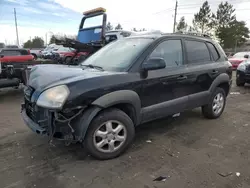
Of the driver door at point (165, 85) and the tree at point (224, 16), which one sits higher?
the tree at point (224, 16)

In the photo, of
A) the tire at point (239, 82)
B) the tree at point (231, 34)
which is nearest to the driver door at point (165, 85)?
the tire at point (239, 82)

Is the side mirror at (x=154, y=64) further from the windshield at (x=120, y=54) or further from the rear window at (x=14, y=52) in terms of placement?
the rear window at (x=14, y=52)

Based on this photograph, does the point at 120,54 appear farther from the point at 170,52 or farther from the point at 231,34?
the point at 231,34

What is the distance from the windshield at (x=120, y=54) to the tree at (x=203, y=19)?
4792 centimetres

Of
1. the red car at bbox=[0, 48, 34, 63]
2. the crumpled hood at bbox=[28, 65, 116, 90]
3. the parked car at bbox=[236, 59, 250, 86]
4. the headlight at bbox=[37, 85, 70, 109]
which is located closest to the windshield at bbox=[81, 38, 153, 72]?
the crumpled hood at bbox=[28, 65, 116, 90]

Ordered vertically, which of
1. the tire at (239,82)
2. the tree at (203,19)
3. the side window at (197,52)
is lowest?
the tire at (239,82)

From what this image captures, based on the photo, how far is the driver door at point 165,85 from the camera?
11.7 ft

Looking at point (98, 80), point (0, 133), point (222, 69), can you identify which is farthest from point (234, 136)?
point (0, 133)

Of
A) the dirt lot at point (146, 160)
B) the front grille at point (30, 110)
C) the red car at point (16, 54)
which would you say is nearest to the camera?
the dirt lot at point (146, 160)

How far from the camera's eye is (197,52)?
4.48m

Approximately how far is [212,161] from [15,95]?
6.39 meters

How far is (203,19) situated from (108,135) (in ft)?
167

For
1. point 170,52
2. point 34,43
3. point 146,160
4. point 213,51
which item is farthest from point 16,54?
point 34,43

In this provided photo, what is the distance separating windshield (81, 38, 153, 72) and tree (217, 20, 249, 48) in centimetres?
4511
